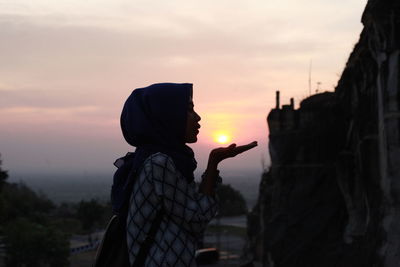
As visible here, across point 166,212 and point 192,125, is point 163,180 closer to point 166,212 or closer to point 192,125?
point 166,212

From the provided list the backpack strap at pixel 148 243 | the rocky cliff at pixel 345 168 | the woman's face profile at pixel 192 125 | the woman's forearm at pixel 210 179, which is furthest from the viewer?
the rocky cliff at pixel 345 168

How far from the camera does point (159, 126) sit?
340 cm

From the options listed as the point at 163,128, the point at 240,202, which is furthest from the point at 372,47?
the point at 240,202

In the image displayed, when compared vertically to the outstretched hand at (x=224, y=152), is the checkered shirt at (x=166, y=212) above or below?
below

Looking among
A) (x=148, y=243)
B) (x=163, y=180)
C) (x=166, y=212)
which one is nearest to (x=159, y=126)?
(x=163, y=180)

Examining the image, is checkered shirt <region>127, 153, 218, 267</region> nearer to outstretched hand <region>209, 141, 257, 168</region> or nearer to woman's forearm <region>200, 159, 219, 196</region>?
woman's forearm <region>200, 159, 219, 196</region>

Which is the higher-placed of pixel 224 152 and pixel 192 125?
pixel 192 125

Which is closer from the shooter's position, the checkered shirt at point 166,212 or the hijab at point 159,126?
the checkered shirt at point 166,212

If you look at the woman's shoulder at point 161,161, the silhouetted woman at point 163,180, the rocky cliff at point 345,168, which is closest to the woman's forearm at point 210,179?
the silhouetted woman at point 163,180

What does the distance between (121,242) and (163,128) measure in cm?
71

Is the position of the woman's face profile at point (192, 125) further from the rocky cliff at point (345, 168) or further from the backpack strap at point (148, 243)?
the rocky cliff at point (345, 168)

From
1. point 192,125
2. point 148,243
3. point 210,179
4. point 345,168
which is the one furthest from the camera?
point 345,168

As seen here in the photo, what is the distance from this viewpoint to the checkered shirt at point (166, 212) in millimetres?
3193

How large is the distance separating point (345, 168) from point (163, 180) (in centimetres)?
Result: 2213
